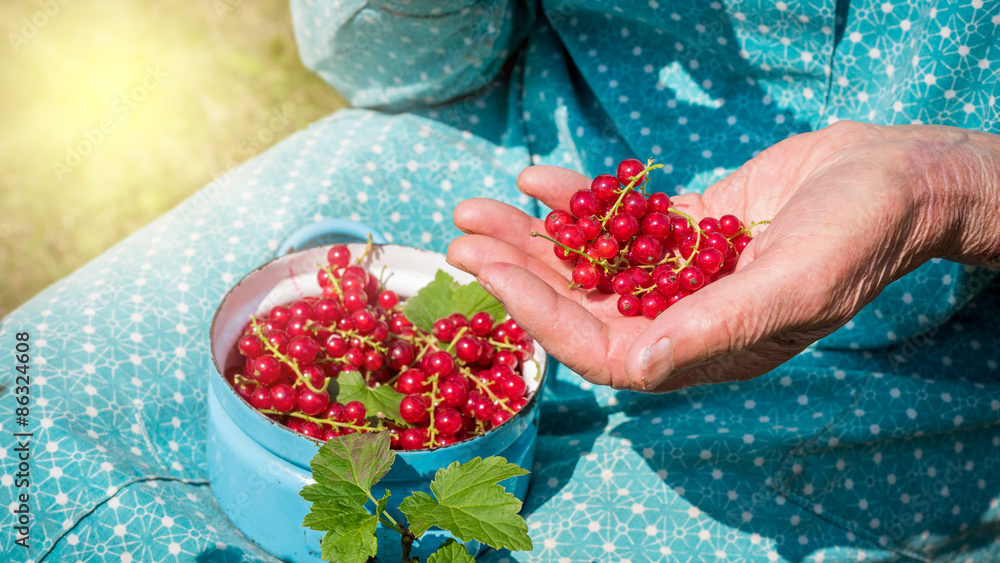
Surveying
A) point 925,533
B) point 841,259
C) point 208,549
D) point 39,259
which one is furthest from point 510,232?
point 39,259

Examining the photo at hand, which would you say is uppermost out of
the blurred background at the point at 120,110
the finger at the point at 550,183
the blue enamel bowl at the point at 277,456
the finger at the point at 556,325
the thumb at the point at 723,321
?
the thumb at the point at 723,321

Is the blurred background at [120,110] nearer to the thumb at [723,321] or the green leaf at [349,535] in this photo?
the green leaf at [349,535]

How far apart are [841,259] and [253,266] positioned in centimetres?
115

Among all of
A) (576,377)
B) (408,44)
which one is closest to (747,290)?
(576,377)

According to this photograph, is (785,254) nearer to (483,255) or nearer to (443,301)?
(483,255)

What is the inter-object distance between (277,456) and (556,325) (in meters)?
0.47

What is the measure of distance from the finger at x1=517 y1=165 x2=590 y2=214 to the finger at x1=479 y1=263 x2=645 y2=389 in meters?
0.34

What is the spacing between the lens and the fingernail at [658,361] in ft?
2.79

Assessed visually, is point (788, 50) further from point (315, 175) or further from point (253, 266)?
point (253, 266)

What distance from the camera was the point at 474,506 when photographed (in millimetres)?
946

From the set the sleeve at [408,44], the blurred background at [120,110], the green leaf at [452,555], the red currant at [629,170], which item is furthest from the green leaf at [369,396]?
the blurred background at [120,110]

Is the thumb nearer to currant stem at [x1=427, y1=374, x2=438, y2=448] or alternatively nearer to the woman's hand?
the woman's hand

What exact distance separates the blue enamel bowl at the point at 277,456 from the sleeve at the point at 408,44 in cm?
61

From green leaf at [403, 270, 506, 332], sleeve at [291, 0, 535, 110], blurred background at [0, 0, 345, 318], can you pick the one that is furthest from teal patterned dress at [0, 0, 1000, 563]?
blurred background at [0, 0, 345, 318]
